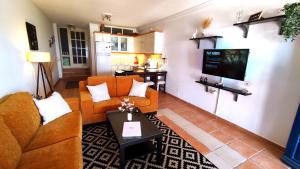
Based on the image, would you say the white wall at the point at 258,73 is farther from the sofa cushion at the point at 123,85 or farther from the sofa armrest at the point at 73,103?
the sofa armrest at the point at 73,103

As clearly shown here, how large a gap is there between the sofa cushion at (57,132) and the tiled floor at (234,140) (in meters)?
1.63

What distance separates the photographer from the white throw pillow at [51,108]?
1891 millimetres

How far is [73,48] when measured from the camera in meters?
7.01

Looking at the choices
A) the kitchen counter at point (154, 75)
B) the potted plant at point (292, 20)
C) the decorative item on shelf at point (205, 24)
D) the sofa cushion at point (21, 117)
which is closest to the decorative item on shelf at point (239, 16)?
the decorative item on shelf at point (205, 24)

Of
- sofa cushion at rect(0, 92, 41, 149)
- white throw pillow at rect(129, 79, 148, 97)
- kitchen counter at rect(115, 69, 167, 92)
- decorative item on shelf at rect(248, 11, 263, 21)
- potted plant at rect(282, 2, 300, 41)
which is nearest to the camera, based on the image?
sofa cushion at rect(0, 92, 41, 149)

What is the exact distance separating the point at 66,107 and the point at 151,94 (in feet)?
5.07

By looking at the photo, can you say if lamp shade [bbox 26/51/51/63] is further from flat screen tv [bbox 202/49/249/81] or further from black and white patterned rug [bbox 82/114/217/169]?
flat screen tv [bbox 202/49/249/81]

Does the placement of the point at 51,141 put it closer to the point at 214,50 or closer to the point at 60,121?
the point at 60,121

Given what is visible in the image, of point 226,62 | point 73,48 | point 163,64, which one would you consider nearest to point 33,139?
point 226,62

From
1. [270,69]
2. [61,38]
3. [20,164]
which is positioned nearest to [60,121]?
[20,164]

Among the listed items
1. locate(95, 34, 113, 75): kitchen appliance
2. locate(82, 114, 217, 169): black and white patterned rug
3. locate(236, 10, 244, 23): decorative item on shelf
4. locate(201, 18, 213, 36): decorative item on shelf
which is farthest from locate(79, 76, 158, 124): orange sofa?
locate(95, 34, 113, 75): kitchen appliance

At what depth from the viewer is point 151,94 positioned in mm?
2949

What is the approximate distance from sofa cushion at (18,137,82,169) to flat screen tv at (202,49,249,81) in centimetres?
256

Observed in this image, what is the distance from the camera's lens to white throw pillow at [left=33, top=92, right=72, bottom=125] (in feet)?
6.20
